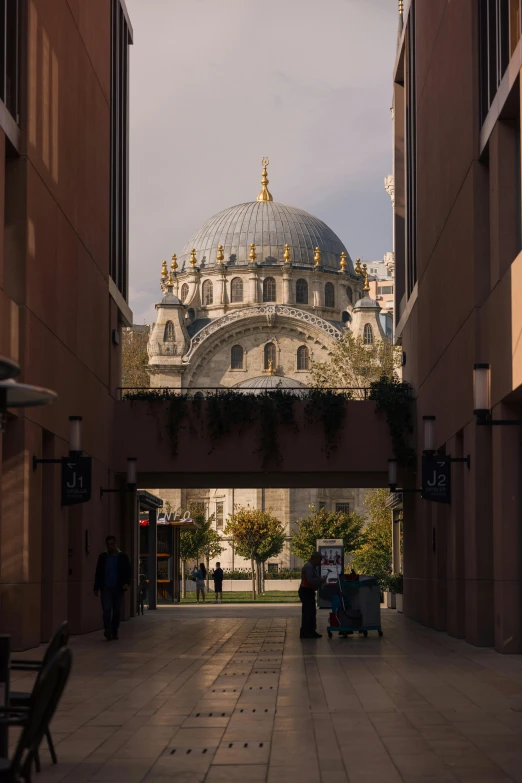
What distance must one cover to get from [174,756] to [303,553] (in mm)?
63131

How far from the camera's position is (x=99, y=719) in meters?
10.3

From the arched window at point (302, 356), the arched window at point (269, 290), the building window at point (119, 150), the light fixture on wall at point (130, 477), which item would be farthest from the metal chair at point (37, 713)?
the arched window at point (269, 290)

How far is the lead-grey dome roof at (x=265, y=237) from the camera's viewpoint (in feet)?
367

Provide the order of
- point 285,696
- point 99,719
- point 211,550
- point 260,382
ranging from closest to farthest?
1. point 99,719
2. point 285,696
3. point 211,550
4. point 260,382

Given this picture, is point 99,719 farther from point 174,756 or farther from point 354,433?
point 354,433

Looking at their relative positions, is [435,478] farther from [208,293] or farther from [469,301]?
[208,293]

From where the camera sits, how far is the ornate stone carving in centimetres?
9750

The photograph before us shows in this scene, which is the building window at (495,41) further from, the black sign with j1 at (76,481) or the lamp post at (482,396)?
the black sign with j1 at (76,481)

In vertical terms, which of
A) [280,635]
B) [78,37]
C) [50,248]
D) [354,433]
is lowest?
Result: [280,635]

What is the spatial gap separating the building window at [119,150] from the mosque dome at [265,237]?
80046 millimetres

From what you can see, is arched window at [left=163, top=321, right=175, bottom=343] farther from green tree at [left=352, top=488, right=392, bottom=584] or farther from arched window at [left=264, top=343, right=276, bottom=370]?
green tree at [left=352, top=488, right=392, bottom=584]

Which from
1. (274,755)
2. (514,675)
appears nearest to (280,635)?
(514,675)

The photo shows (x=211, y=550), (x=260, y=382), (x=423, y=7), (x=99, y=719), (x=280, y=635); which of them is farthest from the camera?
(x=260, y=382)

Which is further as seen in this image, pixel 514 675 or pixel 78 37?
pixel 78 37
